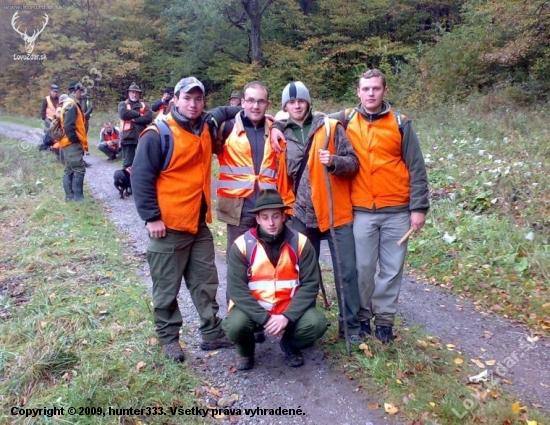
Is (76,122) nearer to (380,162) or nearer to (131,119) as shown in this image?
(131,119)

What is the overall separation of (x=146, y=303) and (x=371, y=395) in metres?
2.53

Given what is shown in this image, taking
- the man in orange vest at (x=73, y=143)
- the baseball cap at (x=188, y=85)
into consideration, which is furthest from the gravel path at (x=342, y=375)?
the man in orange vest at (x=73, y=143)

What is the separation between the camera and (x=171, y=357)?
13.0 ft

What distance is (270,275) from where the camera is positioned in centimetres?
376

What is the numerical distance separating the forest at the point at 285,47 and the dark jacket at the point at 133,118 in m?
8.66

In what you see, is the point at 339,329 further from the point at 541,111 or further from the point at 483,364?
the point at 541,111

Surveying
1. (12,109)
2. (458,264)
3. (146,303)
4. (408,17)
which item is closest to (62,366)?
(146,303)

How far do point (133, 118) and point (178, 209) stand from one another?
23.1 ft

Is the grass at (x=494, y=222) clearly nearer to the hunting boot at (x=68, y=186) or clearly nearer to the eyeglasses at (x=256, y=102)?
the eyeglasses at (x=256, y=102)

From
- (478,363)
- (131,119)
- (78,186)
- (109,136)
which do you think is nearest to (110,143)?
(109,136)

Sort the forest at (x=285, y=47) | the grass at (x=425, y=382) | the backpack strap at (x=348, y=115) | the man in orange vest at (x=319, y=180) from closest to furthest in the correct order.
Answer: the grass at (x=425, y=382) < the man in orange vest at (x=319, y=180) < the backpack strap at (x=348, y=115) < the forest at (x=285, y=47)

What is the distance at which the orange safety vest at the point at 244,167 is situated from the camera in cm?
407

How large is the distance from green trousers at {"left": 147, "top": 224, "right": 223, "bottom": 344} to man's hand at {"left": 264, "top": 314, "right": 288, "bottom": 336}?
2.59ft

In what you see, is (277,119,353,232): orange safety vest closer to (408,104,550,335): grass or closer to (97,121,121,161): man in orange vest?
(408,104,550,335): grass
